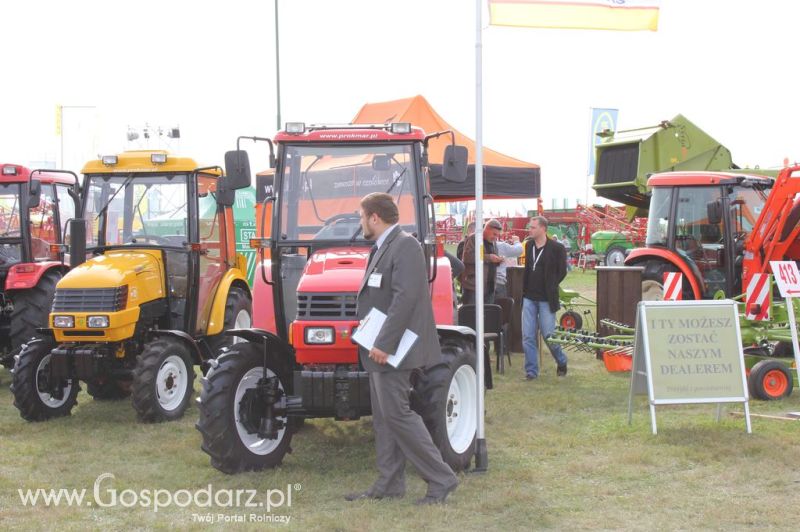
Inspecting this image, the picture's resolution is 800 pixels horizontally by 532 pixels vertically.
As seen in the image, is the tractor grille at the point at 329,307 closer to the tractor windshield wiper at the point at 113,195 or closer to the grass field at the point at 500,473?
the grass field at the point at 500,473

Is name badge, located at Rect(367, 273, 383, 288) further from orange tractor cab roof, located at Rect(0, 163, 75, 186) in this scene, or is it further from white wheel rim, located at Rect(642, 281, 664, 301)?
white wheel rim, located at Rect(642, 281, 664, 301)

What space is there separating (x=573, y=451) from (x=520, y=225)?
27.0 meters

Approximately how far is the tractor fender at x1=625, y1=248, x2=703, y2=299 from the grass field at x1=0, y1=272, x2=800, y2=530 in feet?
9.83

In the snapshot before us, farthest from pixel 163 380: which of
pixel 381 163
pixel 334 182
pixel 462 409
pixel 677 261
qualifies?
pixel 677 261

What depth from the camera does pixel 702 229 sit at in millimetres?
11070

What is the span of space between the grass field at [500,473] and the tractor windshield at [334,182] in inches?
Result: 64.5

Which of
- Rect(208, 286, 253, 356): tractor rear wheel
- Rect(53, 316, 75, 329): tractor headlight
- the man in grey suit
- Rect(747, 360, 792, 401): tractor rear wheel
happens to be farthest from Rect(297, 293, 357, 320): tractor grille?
Rect(747, 360, 792, 401): tractor rear wheel

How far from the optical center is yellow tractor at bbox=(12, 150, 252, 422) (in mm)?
7562

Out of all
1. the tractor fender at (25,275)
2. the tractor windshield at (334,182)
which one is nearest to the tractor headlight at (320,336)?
the tractor windshield at (334,182)

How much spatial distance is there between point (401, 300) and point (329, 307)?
33.8 inches

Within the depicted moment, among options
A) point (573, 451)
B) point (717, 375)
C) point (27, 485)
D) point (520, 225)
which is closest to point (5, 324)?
point (27, 485)

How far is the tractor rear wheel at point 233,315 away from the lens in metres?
8.86

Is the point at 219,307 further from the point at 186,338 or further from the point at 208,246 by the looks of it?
the point at 186,338

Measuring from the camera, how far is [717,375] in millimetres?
7062
